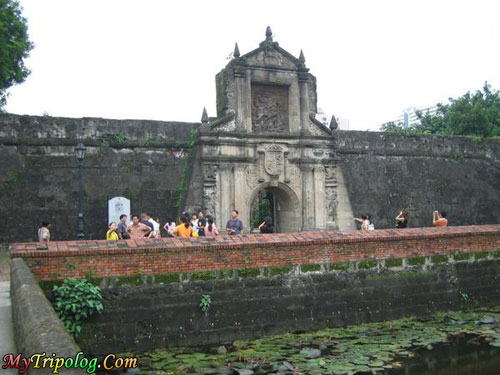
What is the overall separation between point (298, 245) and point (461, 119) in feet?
60.7

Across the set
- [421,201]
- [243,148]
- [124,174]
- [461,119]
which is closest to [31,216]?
[124,174]

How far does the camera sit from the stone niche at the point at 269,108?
1523 cm

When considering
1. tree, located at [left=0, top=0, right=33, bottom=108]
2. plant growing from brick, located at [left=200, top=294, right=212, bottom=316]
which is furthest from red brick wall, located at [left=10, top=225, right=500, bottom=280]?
tree, located at [left=0, top=0, right=33, bottom=108]

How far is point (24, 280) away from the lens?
18.4 ft

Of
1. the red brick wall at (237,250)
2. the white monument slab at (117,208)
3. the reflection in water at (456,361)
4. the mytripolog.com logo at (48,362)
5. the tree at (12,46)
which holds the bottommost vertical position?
the reflection in water at (456,361)

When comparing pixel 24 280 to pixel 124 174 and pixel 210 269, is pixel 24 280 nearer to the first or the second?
pixel 210 269

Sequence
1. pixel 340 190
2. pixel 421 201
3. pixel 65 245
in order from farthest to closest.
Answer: pixel 421 201 → pixel 340 190 → pixel 65 245

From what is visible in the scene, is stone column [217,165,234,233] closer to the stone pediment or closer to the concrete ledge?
the stone pediment

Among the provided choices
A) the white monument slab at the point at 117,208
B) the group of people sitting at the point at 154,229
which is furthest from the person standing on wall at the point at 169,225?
the group of people sitting at the point at 154,229

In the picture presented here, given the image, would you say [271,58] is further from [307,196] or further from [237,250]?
[237,250]

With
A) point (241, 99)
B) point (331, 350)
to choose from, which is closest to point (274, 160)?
point (241, 99)

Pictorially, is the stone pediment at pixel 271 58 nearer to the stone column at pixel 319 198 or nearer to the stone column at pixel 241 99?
the stone column at pixel 241 99

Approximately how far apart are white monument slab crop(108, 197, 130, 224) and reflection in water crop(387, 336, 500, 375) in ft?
29.7

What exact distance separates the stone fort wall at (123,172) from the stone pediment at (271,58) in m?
2.53
